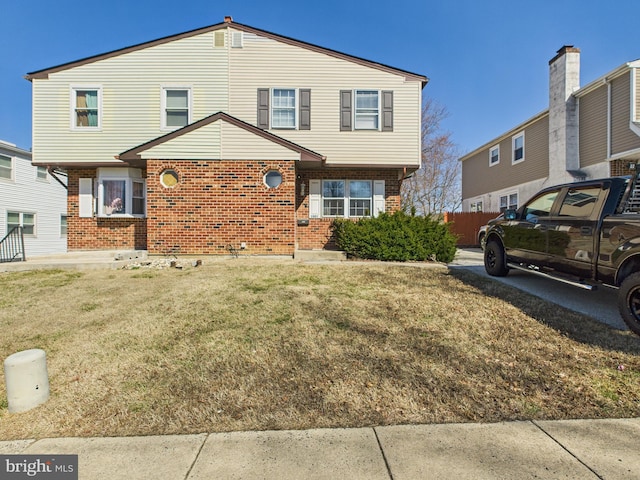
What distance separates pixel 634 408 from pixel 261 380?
121 inches

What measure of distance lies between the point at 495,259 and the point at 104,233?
12711mm

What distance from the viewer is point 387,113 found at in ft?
40.1

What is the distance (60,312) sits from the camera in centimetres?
546

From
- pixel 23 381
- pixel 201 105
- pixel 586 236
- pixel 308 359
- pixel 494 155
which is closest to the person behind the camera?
pixel 23 381

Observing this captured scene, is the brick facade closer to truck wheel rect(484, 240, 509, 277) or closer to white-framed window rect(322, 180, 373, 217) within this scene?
white-framed window rect(322, 180, 373, 217)

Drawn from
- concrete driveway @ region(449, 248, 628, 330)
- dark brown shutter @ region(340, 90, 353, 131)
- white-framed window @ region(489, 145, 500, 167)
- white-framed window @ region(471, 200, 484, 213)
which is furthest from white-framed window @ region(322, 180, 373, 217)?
white-framed window @ region(471, 200, 484, 213)

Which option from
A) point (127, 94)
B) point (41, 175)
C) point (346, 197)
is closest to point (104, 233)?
point (127, 94)

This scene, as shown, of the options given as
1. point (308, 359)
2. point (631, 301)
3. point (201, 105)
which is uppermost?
point (201, 105)

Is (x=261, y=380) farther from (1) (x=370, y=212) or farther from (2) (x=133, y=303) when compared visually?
(1) (x=370, y=212)

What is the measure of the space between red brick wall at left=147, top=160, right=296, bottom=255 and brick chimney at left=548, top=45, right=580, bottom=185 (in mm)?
11773

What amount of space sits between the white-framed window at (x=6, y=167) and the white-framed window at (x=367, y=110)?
59.5ft

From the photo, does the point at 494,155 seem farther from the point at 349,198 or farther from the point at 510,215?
the point at 510,215

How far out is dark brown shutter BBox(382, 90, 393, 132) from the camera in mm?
12219

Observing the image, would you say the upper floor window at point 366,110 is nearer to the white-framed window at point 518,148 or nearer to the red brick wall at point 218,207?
the red brick wall at point 218,207
